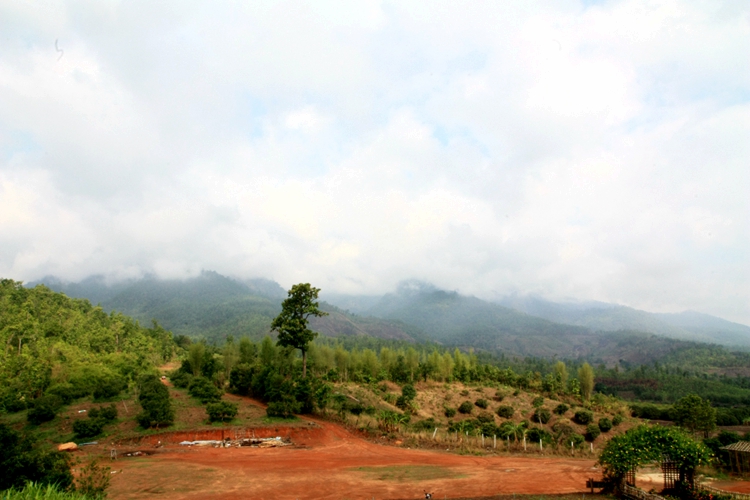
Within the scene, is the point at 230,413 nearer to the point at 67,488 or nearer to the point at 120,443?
the point at 120,443

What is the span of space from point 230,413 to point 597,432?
31547mm

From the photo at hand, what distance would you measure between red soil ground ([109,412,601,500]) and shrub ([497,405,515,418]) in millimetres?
15468

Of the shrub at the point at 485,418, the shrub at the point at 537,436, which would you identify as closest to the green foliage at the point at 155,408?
the shrub at the point at 485,418

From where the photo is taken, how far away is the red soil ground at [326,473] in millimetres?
15797

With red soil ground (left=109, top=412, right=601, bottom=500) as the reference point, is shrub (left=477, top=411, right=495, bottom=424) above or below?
below

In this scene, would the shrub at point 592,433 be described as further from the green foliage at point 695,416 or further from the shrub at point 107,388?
the shrub at point 107,388

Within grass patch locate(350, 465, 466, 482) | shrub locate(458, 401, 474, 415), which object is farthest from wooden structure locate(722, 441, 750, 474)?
shrub locate(458, 401, 474, 415)

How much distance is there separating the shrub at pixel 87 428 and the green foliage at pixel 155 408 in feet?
7.52

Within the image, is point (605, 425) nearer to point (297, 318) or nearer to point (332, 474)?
point (297, 318)

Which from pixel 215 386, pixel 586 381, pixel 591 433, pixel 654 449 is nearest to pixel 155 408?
pixel 215 386

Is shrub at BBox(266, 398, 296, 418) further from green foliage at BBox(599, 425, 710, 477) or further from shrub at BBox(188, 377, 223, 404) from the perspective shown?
green foliage at BBox(599, 425, 710, 477)

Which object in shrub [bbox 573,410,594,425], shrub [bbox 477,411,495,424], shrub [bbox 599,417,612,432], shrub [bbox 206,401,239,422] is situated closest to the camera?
shrub [bbox 206,401,239,422]

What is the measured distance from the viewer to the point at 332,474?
732 inches

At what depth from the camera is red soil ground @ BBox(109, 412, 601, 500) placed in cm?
1580
